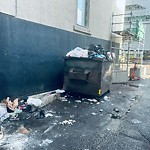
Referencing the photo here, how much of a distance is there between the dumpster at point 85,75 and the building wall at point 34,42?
23.9 inches

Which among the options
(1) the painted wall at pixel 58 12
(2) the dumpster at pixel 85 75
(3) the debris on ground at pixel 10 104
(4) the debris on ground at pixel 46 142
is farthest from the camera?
(2) the dumpster at pixel 85 75

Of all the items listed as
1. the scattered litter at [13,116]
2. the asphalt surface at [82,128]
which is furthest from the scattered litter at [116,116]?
the scattered litter at [13,116]

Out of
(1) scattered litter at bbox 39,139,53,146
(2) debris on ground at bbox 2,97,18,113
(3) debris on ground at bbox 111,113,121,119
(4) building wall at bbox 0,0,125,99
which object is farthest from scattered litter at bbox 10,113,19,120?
(3) debris on ground at bbox 111,113,121,119

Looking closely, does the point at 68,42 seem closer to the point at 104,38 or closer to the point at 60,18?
the point at 60,18

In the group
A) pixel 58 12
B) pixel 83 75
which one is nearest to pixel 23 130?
pixel 83 75

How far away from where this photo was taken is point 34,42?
15.2ft

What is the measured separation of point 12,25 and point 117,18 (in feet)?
25.0

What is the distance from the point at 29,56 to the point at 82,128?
2279 mm

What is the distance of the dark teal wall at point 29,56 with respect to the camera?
12.9 ft

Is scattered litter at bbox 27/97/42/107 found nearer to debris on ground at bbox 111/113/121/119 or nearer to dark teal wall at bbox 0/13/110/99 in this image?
dark teal wall at bbox 0/13/110/99

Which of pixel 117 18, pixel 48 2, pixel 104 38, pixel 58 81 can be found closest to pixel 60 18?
pixel 48 2

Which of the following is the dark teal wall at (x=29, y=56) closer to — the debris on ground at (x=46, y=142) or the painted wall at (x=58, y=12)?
the painted wall at (x=58, y=12)

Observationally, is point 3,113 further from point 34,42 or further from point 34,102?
point 34,42

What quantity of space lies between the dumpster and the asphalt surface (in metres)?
0.49
